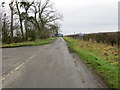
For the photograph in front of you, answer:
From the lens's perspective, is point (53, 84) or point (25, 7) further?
point (25, 7)

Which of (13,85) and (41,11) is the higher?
(41,11)

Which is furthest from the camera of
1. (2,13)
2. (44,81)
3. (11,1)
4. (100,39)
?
(2,13)

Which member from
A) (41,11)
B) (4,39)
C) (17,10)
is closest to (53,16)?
(41,11)

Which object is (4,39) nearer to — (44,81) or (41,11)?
(41,11)

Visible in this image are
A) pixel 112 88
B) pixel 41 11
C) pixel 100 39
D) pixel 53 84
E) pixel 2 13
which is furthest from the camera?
pixel 41 11

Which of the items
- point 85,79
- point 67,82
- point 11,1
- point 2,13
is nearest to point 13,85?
A: point 67,82

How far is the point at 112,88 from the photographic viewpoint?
181 inches

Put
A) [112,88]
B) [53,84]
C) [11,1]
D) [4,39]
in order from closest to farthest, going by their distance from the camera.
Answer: [112,88] → [53,84] → [4,39] → [11,1]

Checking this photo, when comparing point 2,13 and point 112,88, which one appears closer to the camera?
point 112,88

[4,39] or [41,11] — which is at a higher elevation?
[41,11]

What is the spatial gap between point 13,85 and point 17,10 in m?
32.6

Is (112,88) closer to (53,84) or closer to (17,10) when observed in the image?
(53,84)

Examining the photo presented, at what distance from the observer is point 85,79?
223 inches

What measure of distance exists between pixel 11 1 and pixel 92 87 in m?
32.9
